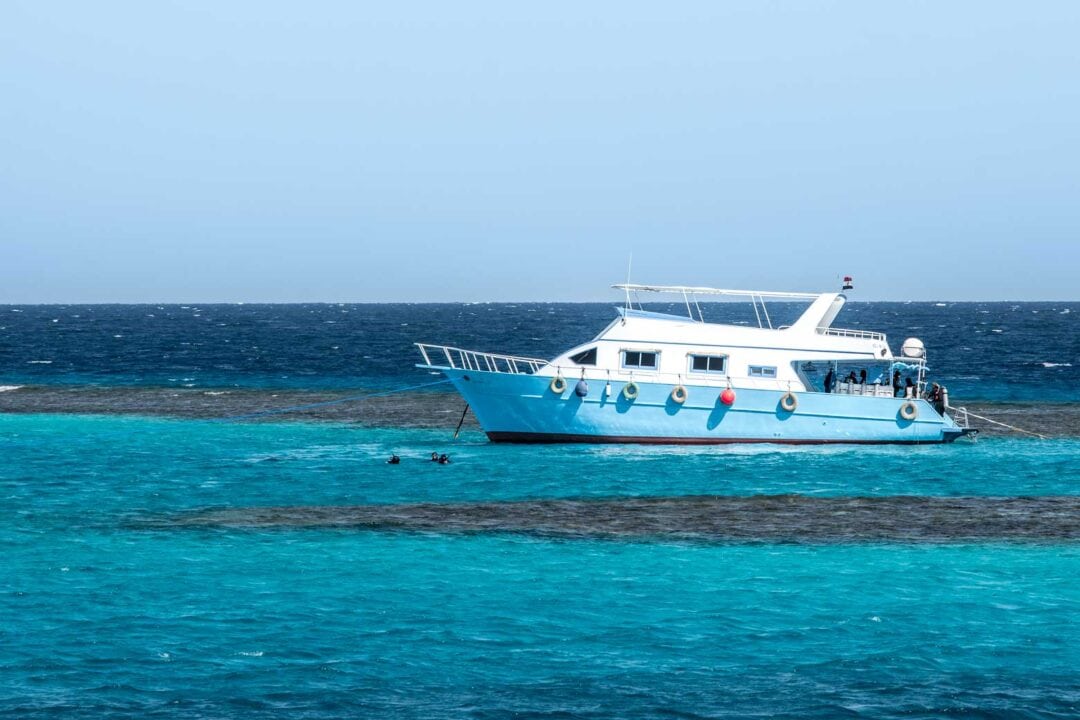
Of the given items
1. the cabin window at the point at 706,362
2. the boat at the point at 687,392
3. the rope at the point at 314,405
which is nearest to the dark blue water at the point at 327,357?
the rope at the point at 314,405

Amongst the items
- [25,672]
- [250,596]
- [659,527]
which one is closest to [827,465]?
[659,527]

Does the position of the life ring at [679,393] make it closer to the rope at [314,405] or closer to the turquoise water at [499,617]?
the turquoise water at [499,617]

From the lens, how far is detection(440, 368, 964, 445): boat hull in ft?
131

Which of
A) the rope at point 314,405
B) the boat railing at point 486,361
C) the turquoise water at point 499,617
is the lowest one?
the turquoise water at point 499,617

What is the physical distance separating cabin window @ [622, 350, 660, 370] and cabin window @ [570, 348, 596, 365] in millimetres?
968

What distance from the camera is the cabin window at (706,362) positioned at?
1585 inches

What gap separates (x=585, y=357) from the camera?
40188 millimetres

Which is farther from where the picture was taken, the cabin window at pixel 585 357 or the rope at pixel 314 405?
the rope at pixel 314 405

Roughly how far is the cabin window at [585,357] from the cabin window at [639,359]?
0.97 meters

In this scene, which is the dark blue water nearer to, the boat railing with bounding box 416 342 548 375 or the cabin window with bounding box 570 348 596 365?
the boat railing with bounding box 416 342 548 375

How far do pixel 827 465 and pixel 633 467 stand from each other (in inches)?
227

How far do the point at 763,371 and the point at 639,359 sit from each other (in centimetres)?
404

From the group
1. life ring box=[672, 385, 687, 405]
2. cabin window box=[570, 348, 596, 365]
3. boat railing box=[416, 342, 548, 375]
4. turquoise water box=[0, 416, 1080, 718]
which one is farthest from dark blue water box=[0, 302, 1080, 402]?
turquoise water box=[0, 416, 1080, 718]

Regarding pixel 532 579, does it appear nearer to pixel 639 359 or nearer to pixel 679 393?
pixel 679 393
